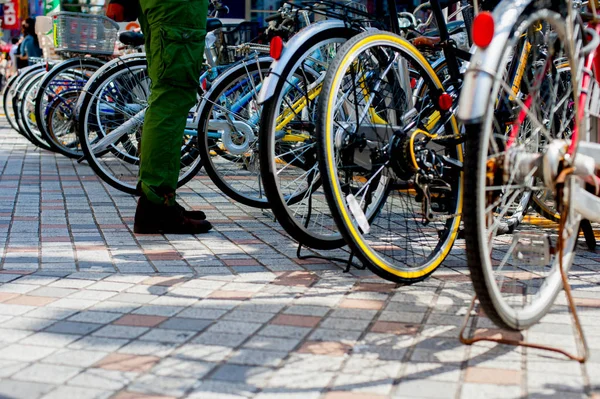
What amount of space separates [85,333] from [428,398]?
1.21 m

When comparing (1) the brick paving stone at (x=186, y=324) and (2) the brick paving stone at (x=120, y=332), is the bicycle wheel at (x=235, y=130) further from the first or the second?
(2) the brick paving stone at (x=120, y=332)

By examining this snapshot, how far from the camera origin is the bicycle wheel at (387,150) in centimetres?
371

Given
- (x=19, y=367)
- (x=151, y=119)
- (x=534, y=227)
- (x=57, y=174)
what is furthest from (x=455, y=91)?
(x=57, y=174)

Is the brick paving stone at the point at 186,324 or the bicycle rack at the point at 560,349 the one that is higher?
the bicycle rack at the point at 560,349

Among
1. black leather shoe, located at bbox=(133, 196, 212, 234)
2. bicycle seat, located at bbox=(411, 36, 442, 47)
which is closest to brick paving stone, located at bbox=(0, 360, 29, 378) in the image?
bicycle seat, located at bbox=(411, 36, 442, 47)

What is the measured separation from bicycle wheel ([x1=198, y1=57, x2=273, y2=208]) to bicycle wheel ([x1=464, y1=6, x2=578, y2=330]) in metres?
2.55

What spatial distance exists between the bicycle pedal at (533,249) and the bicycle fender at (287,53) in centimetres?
125

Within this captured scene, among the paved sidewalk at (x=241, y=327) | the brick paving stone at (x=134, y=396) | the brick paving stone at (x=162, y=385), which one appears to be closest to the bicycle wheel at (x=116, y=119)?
the paved sidewalk at (x=241, y=327)

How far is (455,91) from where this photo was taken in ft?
13.6

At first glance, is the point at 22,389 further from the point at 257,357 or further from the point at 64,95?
the point at 64,95

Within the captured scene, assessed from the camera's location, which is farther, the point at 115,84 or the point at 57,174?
the point at 57,174

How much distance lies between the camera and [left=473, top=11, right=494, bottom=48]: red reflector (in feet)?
9.36

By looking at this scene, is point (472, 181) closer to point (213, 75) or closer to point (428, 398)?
point (428, 398)

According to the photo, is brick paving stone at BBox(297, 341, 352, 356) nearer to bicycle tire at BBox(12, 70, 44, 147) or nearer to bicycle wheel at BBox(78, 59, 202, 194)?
bicycle wheel at BBox(78, 59, 202, 194)
